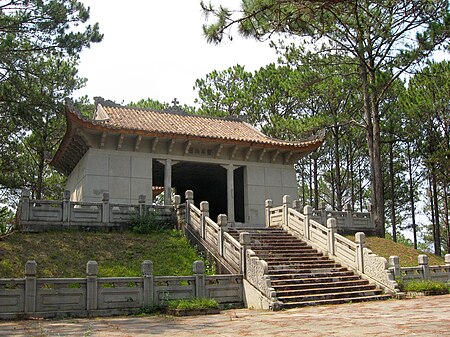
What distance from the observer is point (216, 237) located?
1382 centimetres

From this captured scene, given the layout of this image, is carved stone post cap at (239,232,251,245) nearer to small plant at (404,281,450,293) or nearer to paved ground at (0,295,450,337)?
paved ground at (0,295,450,337)

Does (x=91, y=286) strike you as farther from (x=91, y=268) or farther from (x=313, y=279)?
(x=313, y=279)

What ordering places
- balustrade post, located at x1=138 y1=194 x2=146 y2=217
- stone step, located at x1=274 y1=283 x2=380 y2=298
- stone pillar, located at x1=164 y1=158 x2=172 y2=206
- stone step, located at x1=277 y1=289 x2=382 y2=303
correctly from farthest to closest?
stone pillar, located at x1=164 y1=158 x2=172 y2=206
balustrade post, located at x1=138 y1=194 x2=146 y2=217
stone step, located at x1=274 y1=283 x2=380 y2=298
stone step, located at x1=277 y1=289 x2=382 y2=303

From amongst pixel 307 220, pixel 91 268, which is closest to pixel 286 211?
pixel 307 220

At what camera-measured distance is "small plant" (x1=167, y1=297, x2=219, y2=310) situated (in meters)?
10.0

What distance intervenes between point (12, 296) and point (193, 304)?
3.53 m

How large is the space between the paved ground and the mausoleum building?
9.26 meters

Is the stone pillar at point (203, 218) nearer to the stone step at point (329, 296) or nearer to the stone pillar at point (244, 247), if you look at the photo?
the stone pillar at point (244, 247)

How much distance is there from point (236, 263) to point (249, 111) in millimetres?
19491

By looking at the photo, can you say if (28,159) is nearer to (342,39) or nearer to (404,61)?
(342,39)

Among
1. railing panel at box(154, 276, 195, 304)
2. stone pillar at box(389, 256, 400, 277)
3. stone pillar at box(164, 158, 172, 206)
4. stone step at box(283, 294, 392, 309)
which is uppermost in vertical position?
stone pillar at box(164, 158, 172, 206)

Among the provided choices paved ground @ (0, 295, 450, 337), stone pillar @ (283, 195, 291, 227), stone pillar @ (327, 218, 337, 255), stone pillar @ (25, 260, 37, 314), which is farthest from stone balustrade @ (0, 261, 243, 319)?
stone pillar @ (283, 195, 291, 227)

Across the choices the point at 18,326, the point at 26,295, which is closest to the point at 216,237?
the point at 26,295

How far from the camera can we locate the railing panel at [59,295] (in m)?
10.00
